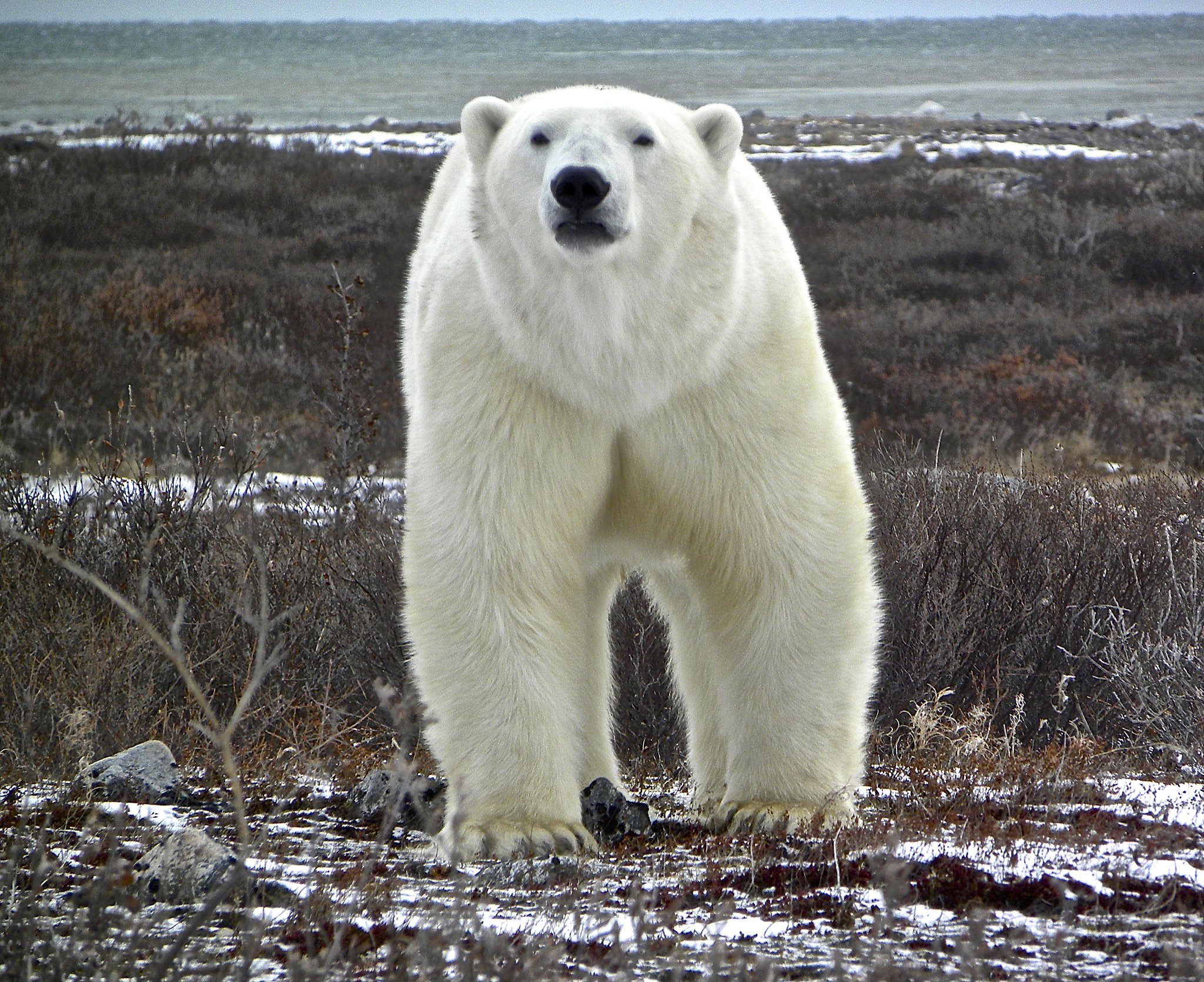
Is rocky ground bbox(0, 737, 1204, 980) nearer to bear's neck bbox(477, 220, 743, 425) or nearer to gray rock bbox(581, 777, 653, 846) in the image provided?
gray rock bbox(581, 777, 653, 846)

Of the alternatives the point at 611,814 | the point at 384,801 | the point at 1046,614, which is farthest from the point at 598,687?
the point at 1046,614

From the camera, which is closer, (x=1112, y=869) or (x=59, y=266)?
(x=1112, y=869)

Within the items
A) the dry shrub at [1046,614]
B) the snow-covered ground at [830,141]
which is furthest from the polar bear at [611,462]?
the snow-covered ground at [830,141]

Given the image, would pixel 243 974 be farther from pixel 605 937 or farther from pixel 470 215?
pixel 470 215

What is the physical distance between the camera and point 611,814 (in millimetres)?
2857

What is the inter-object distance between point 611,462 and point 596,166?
0.64m

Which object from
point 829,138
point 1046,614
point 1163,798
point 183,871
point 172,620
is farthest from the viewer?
point 829,138

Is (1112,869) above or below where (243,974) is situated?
below

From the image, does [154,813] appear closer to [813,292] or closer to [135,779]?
[135,779]

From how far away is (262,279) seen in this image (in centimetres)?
1367

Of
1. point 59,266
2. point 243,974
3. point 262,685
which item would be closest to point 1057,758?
point 243,974

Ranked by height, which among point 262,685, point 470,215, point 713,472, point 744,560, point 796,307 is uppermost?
point 470,215

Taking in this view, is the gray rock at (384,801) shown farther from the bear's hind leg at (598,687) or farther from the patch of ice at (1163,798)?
the patch of ice at (1163,798)

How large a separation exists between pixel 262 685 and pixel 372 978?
7.77 feet
